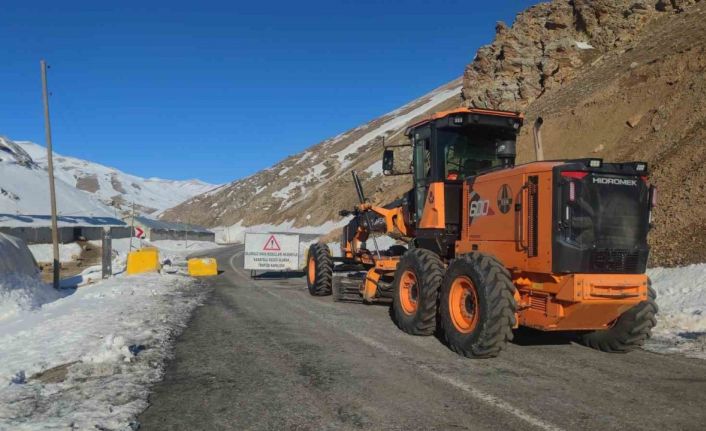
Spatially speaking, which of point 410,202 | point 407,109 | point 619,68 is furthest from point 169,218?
point 410,202

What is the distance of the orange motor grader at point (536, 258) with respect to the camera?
6516 millimetres

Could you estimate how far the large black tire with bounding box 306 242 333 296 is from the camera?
1364 cm

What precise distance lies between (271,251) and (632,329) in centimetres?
1409

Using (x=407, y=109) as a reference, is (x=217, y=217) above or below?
below

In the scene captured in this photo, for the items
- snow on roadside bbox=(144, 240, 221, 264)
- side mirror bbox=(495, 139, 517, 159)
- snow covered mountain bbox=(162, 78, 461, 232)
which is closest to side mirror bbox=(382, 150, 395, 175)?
side mirror bbox=(495, 139, 517, 159)

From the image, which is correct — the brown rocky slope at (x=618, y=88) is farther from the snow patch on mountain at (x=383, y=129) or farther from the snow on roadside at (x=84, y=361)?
the snow patch on mountain at (x=383, y=129)

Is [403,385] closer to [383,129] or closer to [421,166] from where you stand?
[421,166]

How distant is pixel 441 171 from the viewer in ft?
29.8

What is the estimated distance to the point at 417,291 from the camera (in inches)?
342

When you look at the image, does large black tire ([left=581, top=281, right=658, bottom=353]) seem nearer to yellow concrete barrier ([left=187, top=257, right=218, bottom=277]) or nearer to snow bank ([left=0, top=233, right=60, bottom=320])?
snow bank ([left=0, top=233, right=60, bottom=320])

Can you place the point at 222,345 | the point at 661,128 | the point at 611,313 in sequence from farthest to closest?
1. the point at 661,128
2. the point at 222,345
3. the point at 611,313

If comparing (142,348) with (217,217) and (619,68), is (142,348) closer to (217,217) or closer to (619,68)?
(619,68)

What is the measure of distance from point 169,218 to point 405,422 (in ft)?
527

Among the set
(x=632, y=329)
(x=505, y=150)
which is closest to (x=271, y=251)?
(x=505, y=150)
